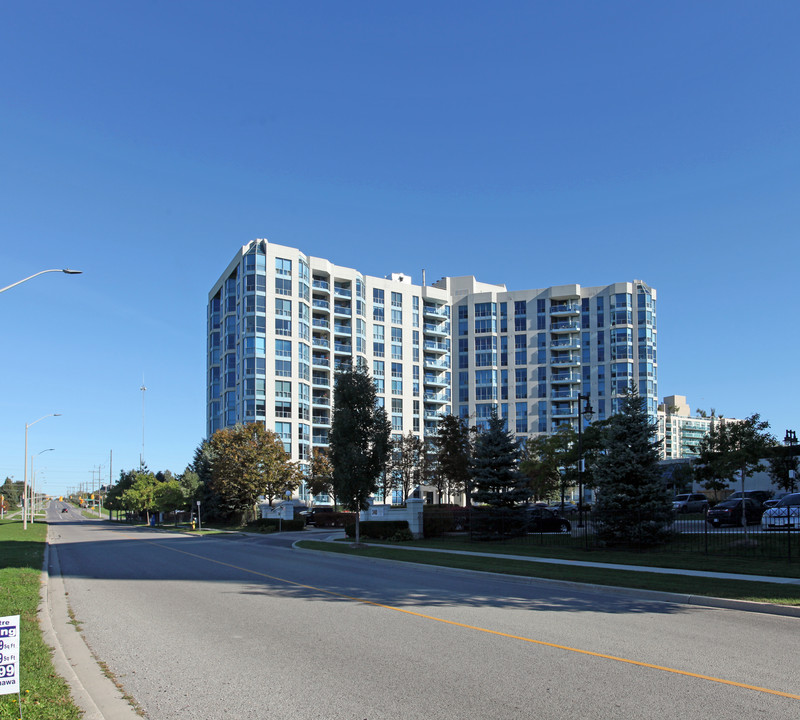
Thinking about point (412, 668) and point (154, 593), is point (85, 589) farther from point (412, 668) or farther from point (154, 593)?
point (412, 668)

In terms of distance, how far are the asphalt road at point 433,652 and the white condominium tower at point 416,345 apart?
67275 mm

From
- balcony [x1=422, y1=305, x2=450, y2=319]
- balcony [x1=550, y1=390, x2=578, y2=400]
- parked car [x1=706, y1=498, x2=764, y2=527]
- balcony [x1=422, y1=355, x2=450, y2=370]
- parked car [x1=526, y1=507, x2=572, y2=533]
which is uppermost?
balcony [x1=422, y1=305, x2=450, y2=319]

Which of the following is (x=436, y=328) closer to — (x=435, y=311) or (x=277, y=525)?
(x=435, y=311)

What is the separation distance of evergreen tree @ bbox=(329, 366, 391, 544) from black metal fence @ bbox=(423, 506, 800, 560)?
455 cm

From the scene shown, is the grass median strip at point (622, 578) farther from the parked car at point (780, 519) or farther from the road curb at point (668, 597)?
the parked car at point (780, 519)

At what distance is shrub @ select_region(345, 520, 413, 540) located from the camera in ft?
121

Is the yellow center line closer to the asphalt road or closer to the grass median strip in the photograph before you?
the asphalt road

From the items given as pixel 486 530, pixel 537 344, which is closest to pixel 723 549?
pixel 486 530

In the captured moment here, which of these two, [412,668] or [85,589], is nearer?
[412,668]

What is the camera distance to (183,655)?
9.41 meters

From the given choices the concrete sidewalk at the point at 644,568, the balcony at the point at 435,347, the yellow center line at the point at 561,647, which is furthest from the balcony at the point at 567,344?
the yellow center line at the point at 561,647

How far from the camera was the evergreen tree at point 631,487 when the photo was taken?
2619 cm

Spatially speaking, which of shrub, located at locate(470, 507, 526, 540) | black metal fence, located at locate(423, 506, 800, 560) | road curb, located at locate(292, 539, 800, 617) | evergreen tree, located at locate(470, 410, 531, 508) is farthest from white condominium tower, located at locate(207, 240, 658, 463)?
road curb, located at locate(292, 539, 800, 617)

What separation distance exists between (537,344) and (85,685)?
10097cm
